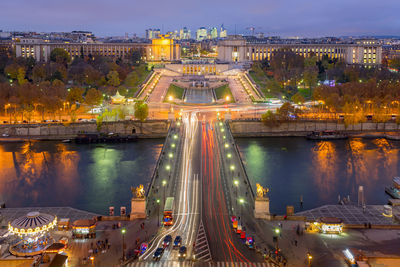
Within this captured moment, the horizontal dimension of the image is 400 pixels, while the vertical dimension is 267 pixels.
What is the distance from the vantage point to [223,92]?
52.1m

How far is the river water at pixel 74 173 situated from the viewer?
72.0 ft

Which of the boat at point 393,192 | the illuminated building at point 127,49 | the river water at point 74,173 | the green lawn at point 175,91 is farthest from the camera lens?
the illuminated building at point 127,49

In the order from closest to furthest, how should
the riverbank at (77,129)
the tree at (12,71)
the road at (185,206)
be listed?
the road at (185,206) < the riverbank at (77,129) < the tree at (12,71)

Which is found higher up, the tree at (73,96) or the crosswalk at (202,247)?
the tree at (73,96)

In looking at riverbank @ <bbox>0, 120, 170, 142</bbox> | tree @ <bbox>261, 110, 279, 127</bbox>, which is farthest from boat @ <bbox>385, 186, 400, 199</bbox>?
riverbank @ <bbox>0, 120, 170, 142</bbox>

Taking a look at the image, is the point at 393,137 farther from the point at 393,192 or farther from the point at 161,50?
the point at 161,50

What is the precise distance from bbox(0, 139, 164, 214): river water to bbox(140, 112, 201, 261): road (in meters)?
2.38

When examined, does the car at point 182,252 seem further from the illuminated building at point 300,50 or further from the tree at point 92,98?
the illuminated building at point 300,50

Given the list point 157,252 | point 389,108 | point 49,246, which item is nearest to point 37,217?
point 49,246

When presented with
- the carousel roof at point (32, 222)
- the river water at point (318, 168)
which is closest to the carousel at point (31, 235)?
the carousel roof at point (32, 222)

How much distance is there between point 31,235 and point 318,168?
17382 mm

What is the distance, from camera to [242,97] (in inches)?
1916

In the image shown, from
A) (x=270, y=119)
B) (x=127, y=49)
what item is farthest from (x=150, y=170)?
(x=127, y=49)

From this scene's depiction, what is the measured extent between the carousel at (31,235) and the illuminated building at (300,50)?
65739 millimetres
